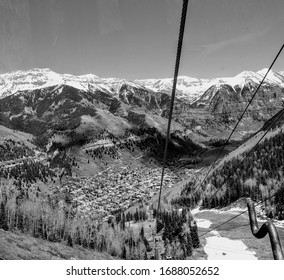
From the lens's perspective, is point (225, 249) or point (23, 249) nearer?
point (23, 249)

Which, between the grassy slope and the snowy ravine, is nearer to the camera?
the grassy slope

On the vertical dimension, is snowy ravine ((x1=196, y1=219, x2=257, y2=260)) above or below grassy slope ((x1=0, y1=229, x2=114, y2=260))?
below

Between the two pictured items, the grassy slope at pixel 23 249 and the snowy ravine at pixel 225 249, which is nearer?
the grassy slope at pixel 23 249

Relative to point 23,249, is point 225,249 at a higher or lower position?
lower

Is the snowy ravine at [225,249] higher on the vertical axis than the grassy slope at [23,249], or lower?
lower
